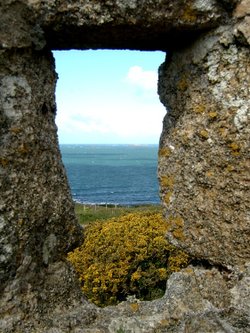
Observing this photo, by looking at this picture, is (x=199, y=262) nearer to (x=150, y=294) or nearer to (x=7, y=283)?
(x=7, y=283)

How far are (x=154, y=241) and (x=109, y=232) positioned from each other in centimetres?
105

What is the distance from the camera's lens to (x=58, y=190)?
3746 mm

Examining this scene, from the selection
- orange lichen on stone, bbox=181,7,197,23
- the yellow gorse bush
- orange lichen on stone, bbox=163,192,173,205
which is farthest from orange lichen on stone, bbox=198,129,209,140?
the yellow gorse bush

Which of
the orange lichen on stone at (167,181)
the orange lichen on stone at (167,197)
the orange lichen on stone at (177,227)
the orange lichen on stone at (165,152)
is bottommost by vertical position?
the orange lichen on stone at (177,227)

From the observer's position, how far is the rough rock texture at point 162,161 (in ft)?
11.1

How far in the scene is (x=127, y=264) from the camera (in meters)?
8.63

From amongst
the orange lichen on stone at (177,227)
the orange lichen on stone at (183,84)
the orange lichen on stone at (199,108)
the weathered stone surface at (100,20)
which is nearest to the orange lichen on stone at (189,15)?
the weathered stone surface at (100,20)

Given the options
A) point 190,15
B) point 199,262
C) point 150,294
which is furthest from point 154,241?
point 190,15

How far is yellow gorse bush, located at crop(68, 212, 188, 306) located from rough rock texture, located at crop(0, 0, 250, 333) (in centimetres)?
452

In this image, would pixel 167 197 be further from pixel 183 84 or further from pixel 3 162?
pixel 3 162

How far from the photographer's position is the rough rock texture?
11.1ft

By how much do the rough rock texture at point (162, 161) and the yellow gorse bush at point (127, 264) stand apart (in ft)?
14.8

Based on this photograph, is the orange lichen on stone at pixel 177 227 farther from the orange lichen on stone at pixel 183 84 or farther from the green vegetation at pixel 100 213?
the green vegetation at pixel 100 213

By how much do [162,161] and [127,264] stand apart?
490 centimetres
